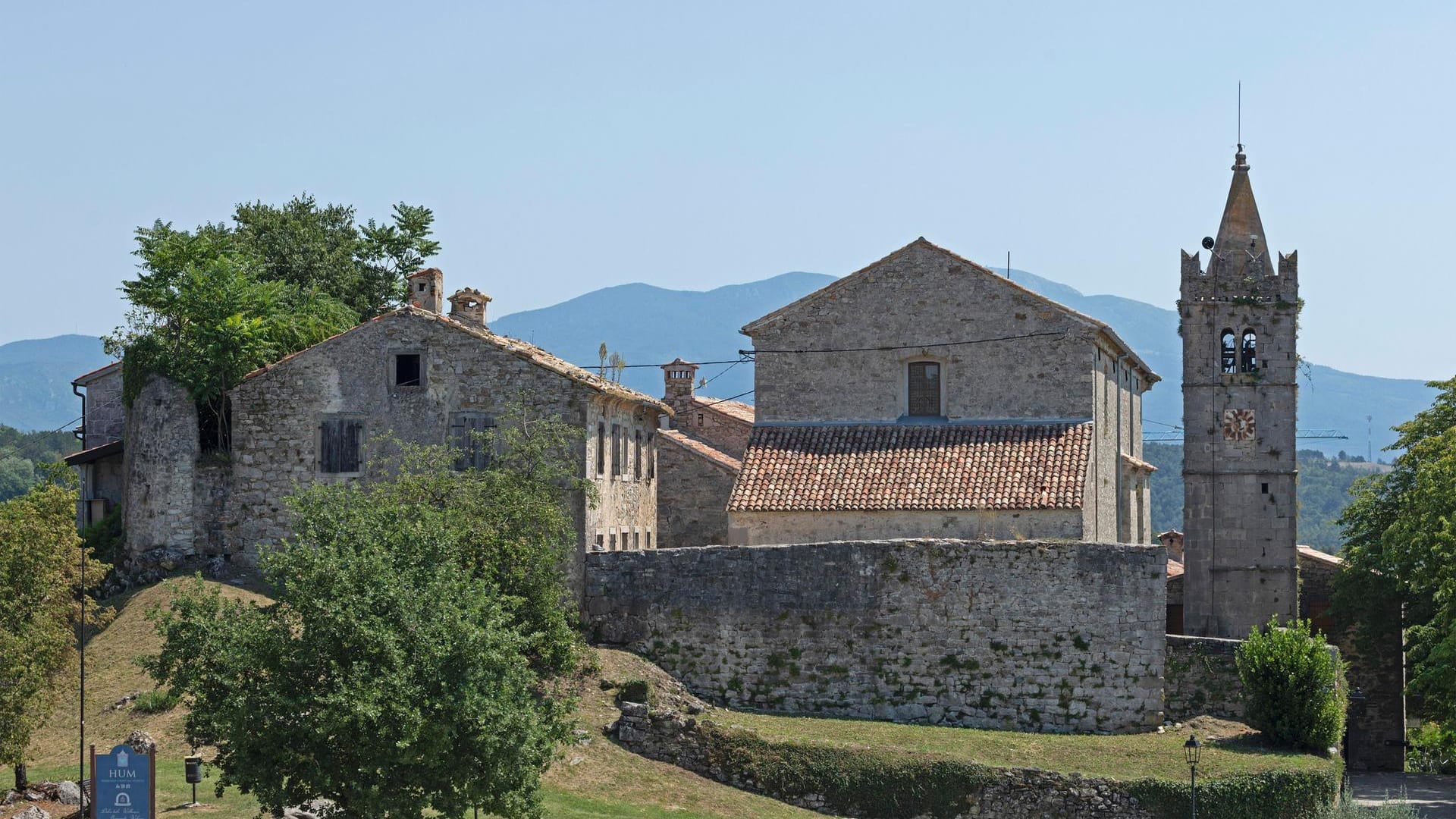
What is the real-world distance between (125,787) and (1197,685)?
23080mm

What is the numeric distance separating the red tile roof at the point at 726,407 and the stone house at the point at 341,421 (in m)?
14.3

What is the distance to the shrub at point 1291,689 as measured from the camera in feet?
120

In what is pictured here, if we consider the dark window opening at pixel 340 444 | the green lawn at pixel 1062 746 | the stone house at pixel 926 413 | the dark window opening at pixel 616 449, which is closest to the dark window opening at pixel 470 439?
the dark window opening at pixel 340 444

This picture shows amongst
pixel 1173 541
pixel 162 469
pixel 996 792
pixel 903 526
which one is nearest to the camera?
pixel 996 792

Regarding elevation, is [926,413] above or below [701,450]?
above

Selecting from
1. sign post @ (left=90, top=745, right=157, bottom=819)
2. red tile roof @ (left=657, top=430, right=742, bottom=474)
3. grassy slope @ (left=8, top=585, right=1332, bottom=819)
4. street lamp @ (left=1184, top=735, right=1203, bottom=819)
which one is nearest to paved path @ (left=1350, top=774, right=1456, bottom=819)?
grassy slope @ (left=8, top=585, right=1332, bottom=819)

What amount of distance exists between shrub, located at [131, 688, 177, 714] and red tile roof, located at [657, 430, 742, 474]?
18336mm

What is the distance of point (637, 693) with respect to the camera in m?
37.5

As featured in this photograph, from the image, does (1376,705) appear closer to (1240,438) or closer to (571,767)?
(1240,438)

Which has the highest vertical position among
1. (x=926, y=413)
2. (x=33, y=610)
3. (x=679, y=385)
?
(x=679, y=385)

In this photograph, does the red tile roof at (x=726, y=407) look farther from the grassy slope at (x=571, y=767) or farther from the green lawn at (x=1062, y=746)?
the grassy slope at (x=571, y=767)

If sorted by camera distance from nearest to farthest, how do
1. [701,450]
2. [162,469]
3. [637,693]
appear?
1. [637,693]
2. [162,469]
3. [701,450]

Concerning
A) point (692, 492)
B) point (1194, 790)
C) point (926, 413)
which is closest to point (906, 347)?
point (926, 413)

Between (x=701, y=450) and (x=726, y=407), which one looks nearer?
(x=701, y=450)
